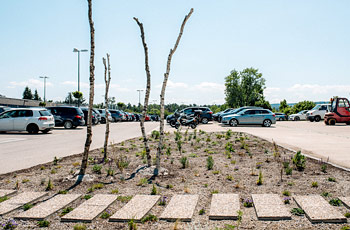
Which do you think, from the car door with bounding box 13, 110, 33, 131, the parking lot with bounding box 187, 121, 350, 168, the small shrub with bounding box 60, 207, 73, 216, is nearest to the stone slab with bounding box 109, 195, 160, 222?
the small shrub with bounding box 60, 207, 73, 216

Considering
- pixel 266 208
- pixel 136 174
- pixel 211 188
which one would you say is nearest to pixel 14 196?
pixel 136 174

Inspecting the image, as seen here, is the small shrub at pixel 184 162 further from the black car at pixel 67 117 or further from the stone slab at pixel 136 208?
the black car at pixel 67 117

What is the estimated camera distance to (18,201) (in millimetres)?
4566

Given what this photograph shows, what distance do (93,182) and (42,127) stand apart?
14.4 m

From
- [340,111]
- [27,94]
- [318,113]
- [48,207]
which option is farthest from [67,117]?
[27,94]

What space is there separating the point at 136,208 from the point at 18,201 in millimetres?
1831

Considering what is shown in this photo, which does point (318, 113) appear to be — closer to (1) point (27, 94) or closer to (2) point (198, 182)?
(2) point (198, 182)

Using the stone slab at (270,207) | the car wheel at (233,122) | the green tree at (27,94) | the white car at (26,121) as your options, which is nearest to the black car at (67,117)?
the white car at (26,121)

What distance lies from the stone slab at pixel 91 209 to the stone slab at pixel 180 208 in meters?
0.86

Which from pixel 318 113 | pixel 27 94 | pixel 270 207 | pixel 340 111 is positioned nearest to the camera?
pixel 270 207

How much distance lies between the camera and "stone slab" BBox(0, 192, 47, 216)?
4.23m

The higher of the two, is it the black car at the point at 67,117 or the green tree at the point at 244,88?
the green tree at the point at 244,88

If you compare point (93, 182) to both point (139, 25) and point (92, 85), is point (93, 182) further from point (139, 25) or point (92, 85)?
point (139, 25)

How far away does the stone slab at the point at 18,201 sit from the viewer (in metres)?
4.23
